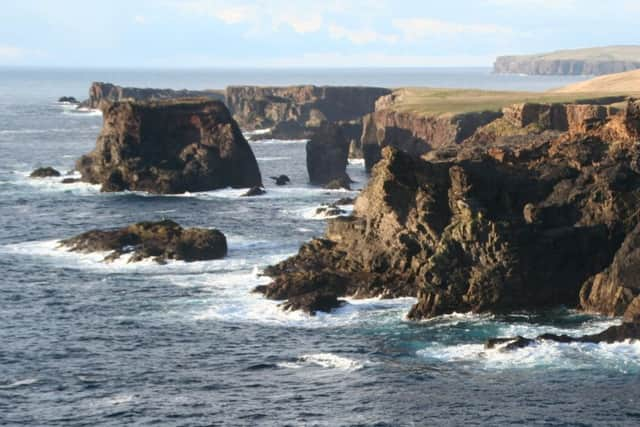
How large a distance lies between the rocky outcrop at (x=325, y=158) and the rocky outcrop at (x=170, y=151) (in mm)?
12328

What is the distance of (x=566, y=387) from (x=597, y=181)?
2713 cm

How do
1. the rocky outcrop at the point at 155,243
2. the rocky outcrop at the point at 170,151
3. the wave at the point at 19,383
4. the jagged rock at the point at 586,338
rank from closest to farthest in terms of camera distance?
the wave at the point at 19,383 → the jagged rock at the point at 586,338 → the rocky outcrop at the point at 155,243 → the rocky outcrop at the point at 170,151

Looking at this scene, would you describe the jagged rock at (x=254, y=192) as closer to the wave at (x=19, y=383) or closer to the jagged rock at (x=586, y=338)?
the jagged rock at (x=586, y=338)

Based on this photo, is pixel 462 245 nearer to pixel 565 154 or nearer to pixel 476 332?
pixel 476 332

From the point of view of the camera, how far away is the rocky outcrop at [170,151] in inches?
6462

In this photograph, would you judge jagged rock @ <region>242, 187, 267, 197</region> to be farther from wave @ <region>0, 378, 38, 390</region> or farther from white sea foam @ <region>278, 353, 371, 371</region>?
wave @ <region>0, 378, 38, 390</region>

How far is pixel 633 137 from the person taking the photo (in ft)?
327

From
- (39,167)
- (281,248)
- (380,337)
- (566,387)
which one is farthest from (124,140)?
(566,387)

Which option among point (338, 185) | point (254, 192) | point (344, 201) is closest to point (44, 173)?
point (254, 192)

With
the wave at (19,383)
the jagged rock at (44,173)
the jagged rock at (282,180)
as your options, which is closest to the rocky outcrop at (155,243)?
the wave at (19,383)

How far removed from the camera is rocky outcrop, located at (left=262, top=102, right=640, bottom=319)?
87.3m

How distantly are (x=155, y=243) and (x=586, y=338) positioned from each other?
47711 mm

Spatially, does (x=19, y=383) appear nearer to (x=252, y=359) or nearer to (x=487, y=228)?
(x=252, y=359)

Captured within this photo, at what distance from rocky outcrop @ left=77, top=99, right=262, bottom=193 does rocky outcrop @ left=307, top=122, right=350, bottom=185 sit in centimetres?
1233
